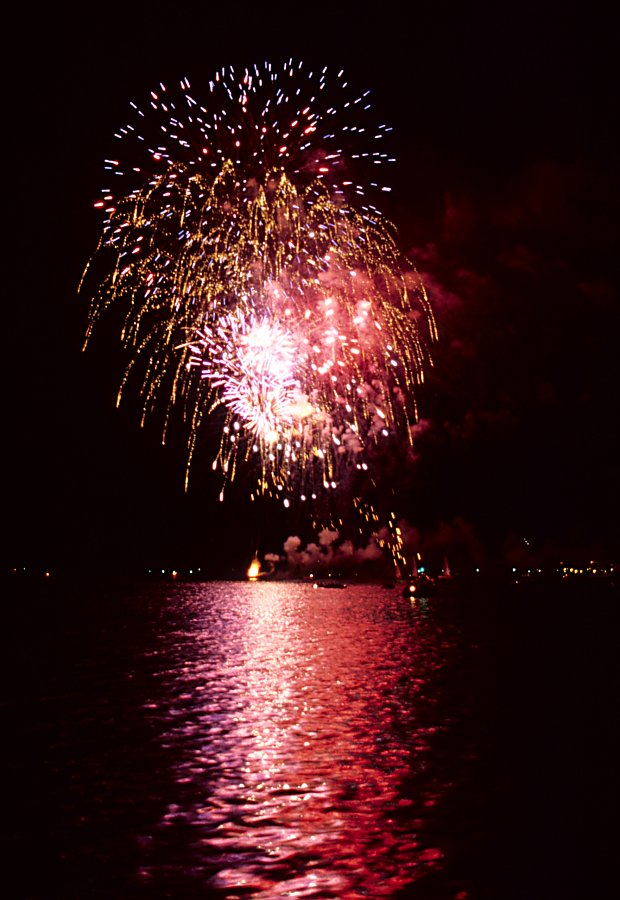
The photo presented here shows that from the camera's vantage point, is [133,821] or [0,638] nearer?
Result: [133,821]

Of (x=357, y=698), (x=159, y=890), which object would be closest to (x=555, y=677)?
(x=357, y=698)

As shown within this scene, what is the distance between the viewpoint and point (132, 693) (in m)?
22.7

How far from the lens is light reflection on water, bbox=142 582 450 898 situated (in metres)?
8.88

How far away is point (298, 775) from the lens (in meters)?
12.9

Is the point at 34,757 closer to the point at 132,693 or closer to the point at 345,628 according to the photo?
the point at 132,693

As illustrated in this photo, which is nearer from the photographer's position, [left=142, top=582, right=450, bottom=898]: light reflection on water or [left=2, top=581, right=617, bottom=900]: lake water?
[left=2, top=581, right=617, bottom=900]: lake water

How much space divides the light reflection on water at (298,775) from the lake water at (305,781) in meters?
0.04

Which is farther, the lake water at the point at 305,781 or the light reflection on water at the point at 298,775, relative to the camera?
the light reflection on water at the point at 298,775

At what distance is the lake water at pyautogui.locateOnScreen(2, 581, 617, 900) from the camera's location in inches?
344

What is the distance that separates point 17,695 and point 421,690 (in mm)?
12134

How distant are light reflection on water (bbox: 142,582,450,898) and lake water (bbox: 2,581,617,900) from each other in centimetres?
4

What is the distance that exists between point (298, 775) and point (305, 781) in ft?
1.36

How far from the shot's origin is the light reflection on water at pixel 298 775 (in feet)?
29.1

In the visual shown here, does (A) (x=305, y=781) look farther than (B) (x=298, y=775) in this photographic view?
No
